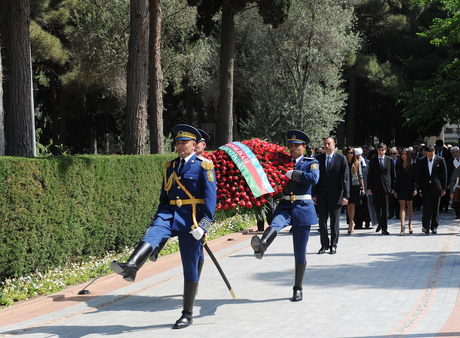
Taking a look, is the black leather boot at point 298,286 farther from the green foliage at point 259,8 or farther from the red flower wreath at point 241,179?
the green foliage at point 259,8

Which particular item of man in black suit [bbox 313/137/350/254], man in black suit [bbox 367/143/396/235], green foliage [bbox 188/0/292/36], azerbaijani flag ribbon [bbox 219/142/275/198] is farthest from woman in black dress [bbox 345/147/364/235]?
green foliage [bbox 188/0/292/36]

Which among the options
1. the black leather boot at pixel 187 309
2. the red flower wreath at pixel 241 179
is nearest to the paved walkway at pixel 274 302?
the black leather boot at pixel 187 309

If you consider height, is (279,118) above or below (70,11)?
below

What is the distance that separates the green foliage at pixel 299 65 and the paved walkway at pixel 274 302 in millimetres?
20685

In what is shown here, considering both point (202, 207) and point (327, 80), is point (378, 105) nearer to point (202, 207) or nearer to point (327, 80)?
point (327, 80)

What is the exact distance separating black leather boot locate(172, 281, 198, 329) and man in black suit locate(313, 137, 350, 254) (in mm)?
5058

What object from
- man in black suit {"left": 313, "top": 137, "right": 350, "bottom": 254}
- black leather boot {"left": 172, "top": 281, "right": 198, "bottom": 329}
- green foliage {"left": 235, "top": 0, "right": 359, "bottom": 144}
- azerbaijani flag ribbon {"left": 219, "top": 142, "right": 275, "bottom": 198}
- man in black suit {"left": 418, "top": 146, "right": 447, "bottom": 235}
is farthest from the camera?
green foliage {"left": 235, "top": 0, "right": 359, "bottom": 144}

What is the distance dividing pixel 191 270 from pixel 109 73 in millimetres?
22382

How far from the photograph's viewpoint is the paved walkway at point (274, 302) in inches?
229

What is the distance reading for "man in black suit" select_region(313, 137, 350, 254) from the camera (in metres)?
10.7

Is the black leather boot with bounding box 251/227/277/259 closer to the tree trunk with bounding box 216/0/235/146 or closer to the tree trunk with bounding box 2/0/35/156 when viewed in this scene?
the tree trunk with bounding box 2/0/35/156

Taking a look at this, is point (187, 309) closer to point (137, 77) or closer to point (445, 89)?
point (137, 77)

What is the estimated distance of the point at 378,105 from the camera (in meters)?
48.8

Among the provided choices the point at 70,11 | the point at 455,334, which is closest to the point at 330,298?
the point at 455,334
